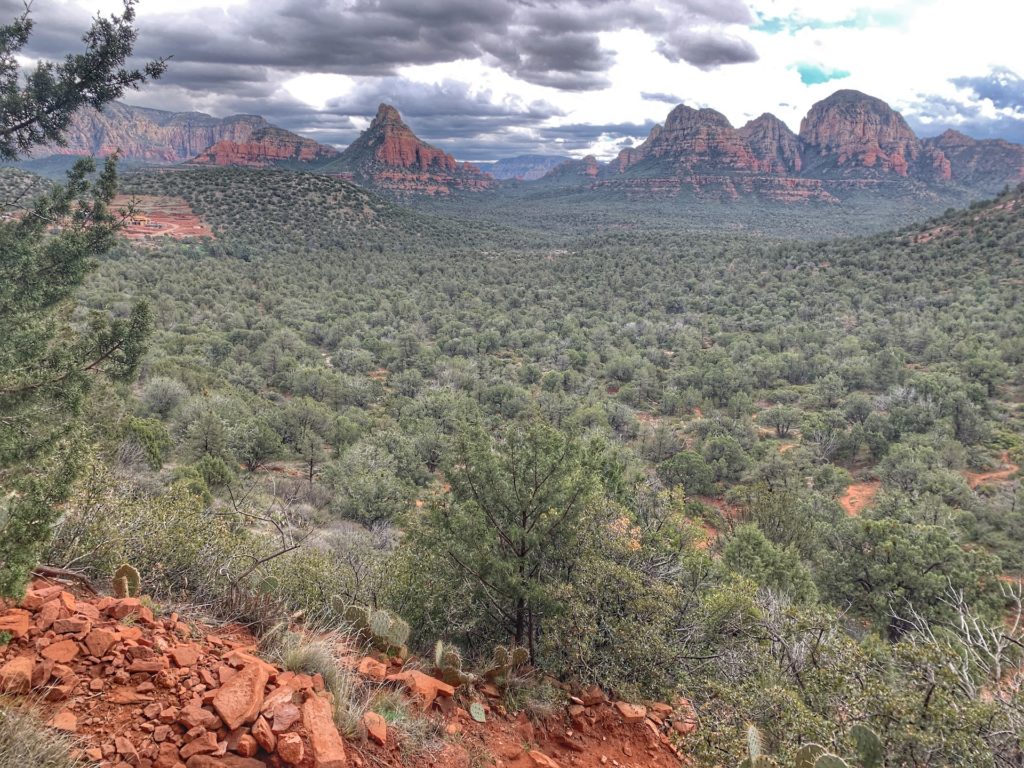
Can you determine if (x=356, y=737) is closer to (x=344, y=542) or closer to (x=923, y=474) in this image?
(x=344, y=542)

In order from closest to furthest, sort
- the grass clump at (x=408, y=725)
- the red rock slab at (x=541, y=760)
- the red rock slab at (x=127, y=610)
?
1. the grass clump at (x=408, y=725)
2. the red rock slab at (x=127, y=610)
3. the red rock slab at (x=541, y=760)

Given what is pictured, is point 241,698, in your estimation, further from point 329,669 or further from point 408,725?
point 408,725

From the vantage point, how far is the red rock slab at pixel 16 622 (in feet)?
12.5

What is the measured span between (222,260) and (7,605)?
72385 millimetres

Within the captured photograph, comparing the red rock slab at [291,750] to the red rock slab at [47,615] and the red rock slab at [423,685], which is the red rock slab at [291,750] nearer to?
the red rock slab at [423,685]

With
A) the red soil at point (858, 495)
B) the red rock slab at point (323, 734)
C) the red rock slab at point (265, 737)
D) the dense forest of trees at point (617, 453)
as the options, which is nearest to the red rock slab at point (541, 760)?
the dense forest of trees at point (617, 453)

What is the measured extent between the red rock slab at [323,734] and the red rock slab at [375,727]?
26 centimetres

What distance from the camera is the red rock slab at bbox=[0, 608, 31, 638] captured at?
150 inches

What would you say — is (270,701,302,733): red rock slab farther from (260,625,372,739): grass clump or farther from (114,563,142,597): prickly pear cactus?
(114,563,142,597): prickly pear cactus

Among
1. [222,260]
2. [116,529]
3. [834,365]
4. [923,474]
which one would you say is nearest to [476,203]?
[222,260]

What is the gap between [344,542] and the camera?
13008 millimetres

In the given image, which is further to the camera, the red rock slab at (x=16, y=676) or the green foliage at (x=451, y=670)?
the green foliage at (x=451, y=670)

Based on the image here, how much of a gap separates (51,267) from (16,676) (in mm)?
8396

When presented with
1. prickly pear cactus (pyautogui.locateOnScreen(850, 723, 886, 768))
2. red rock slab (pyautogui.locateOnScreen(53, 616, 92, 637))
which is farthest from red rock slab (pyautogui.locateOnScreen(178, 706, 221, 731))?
prickly pear cactus (pyautogui.locateOnScreen(850, 723, 886, 768))
